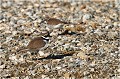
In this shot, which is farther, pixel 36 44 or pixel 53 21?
pixel 53 21

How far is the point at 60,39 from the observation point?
14141 millimetres

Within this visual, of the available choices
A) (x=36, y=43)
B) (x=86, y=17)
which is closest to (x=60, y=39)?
(x=36, y=43)

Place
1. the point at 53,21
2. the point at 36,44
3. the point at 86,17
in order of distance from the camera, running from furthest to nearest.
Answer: the point at 86,17 < the point at 53,21 < the point at 36,44

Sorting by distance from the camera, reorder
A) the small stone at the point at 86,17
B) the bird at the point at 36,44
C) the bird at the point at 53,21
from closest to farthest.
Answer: the bird at the point at 36,44, the bird at the point at 53,21, the small stone at the point at 86,17

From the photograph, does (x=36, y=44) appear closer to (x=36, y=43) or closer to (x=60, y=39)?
(x=36, y=43)

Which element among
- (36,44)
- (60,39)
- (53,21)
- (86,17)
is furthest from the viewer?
(86,17)

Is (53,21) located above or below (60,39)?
above

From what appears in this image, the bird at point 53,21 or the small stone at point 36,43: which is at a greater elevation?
the bird at point 53,21

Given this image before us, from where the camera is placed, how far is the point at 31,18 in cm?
1650

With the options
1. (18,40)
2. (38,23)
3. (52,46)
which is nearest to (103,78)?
(52,46)

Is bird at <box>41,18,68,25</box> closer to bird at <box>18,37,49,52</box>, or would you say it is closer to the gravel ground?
the gravel ground

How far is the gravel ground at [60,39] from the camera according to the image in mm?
11914

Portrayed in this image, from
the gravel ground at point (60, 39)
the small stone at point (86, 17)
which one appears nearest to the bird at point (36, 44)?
the gravel ground at point (60, 39)

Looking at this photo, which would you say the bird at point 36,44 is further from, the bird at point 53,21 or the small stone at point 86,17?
the small stone at point 86,17
